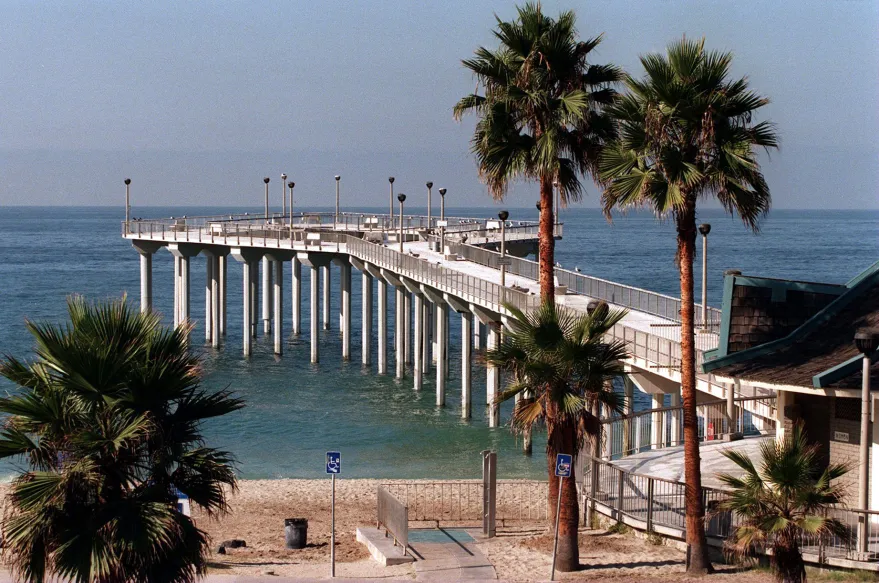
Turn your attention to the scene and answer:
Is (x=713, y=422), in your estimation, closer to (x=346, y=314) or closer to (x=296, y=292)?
(x=346, y=314)

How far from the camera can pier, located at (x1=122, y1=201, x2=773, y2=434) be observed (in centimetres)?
2606

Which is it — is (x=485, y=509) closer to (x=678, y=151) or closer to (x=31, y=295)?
(x=678, y=151)

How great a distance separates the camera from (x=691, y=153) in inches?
690

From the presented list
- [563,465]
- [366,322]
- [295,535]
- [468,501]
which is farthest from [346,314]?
[563,465]

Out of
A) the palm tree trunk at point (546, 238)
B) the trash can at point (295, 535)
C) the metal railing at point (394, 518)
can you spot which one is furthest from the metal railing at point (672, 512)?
the trash can at point (295, 535)

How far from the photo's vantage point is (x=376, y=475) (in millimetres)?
34031

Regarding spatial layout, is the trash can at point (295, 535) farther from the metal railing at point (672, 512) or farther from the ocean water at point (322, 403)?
the ocean water at point (322, 403)

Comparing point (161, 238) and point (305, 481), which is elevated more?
point (161, 238)

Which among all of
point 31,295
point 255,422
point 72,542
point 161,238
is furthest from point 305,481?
point 31,295

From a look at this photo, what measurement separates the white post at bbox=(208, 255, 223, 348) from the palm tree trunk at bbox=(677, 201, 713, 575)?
154 ft

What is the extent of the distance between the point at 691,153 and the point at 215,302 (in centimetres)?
4858

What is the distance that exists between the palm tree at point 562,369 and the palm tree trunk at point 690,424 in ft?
3.27

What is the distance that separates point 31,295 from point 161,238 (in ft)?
113

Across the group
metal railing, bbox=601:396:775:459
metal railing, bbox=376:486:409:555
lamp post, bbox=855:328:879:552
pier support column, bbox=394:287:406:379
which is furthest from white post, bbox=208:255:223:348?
lamp post, bbox=855:328:879:552
